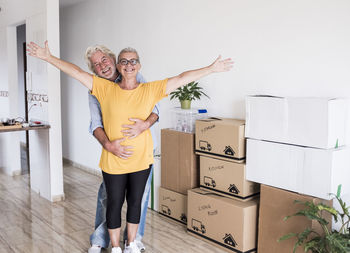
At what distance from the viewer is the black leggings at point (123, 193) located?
8.60ft

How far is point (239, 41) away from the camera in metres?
3.32

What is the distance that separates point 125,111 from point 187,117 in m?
1.11

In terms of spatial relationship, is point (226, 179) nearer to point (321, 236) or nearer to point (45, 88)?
point (321, 236)

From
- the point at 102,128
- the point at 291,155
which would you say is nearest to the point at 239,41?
the point at 291,155

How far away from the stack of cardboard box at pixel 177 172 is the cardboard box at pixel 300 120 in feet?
2.43

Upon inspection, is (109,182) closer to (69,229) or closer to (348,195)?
(69,229)

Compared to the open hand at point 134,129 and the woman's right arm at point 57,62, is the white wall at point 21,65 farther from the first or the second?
the open hand at point 134,129

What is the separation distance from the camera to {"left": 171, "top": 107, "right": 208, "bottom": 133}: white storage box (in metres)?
3.49

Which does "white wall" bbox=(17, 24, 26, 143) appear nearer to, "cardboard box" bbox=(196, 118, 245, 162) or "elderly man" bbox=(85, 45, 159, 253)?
"elderly man" bbox=(85, 45, 159, 253)

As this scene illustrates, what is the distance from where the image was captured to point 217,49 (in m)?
3.53

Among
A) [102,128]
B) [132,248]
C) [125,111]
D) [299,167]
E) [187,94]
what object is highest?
[187,94]

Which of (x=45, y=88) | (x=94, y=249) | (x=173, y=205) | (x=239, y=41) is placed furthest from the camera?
(x=45, y=88)

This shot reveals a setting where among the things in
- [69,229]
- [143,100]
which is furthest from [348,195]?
[69,229]

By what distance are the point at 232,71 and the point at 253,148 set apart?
85 centimetres
